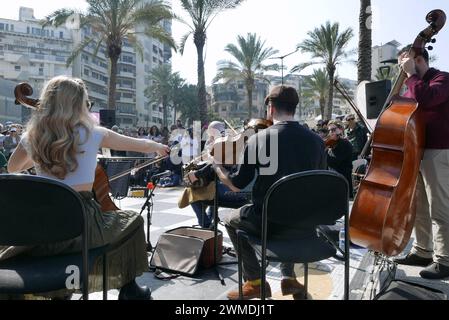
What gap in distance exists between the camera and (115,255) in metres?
2.48

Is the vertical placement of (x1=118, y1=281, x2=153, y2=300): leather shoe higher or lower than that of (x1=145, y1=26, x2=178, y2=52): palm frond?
lower

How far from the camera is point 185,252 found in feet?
11.8

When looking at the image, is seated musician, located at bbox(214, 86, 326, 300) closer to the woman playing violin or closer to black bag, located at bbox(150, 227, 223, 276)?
black bag, located at bbox(150, 227, 223, 276)

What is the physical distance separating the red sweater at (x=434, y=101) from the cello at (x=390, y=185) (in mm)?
179

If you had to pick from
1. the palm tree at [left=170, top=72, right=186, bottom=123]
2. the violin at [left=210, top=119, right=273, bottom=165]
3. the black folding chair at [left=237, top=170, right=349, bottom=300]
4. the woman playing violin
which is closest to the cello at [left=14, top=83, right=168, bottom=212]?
the violin at [left=210, top=119, right=273, bottom=165]

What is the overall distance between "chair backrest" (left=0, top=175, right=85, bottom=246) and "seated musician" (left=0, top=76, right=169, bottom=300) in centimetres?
22

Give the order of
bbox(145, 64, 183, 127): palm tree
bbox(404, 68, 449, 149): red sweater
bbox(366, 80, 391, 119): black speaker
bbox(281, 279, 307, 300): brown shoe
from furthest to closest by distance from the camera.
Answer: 1. bbox(145, 64, 183, 127): palm tree
2. bbox(366, 80, 391, 119): black speaker
3. bbox(404, 68, 449, 149): red sweater
4. bbox(281, 279, 307, 300): brown shoe

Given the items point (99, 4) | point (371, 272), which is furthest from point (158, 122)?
point (371, 272)

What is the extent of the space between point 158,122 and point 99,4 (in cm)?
6617

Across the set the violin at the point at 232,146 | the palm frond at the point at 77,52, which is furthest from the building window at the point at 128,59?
the violin at the point at 232,146

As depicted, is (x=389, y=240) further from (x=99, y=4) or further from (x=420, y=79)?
(x=99, y=4)

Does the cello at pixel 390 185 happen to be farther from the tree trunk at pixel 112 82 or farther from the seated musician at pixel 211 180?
the tree trunk at pixel 112 82

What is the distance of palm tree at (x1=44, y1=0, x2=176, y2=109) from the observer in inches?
665

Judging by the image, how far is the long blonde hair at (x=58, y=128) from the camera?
2.16 metres
